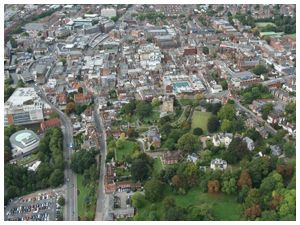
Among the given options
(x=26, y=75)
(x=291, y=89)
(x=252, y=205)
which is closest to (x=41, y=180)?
(x=252, y=205)

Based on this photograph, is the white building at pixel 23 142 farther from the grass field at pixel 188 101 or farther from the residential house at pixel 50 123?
the grass field at pixel 188 101

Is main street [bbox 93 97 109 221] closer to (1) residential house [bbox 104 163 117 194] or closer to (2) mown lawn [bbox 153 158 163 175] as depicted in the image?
(1) residential house [bbox 104 163 117 194]

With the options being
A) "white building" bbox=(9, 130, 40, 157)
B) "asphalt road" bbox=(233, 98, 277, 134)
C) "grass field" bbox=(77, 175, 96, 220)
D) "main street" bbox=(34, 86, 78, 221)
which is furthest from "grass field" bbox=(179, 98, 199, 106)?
"grass field" bbox=(77, 175, 96, 220)

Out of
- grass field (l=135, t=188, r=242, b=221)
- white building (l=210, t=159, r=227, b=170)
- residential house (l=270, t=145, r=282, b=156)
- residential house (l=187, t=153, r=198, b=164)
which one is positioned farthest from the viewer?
residential house (l=270, t=145, r=282, b=156)

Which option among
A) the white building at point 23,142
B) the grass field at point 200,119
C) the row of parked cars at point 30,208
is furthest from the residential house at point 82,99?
the row of parked cars at point 30,208

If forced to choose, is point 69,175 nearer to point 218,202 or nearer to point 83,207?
point 83,207

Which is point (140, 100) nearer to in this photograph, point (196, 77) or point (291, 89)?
point (196, 77)

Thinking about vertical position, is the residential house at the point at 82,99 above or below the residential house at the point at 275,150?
above
